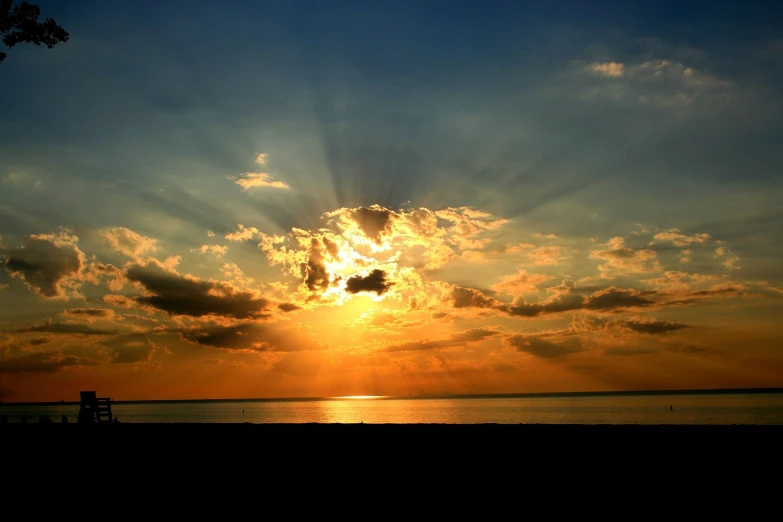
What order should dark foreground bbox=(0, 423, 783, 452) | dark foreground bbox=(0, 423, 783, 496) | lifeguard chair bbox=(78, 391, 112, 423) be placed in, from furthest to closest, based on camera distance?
lifeguard chair bbox=(78, 391, 112, 423), dark foreground bbox=(0, 423, 783, 452), dark foreground bbox=(0, 423, 783, 496)

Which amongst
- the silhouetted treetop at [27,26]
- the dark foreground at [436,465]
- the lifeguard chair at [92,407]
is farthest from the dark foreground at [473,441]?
the silhouetted treetop at [27,26]

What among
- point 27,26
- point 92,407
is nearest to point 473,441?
point 27,26

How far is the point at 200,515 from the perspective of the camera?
38.1ft

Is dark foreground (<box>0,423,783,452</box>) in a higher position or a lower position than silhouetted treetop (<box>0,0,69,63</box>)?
lower

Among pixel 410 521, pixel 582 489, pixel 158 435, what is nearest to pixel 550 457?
pixel 582 489

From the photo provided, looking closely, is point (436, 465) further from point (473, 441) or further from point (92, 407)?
point (92, 407)

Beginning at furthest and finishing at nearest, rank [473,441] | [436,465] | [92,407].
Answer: [92,407], [473,441], [436,465]

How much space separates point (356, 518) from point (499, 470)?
6.75 m

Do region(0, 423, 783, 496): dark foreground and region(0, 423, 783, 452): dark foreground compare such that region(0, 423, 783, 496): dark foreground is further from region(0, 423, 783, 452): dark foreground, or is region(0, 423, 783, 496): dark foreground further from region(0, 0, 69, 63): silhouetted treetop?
region(0, 0, 69, 63): silhouetted treetop

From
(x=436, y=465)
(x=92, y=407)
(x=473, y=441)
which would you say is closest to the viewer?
(x=436, y=465)

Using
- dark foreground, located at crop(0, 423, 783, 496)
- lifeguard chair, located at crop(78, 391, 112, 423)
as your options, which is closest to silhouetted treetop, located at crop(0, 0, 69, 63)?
dark foreground, located at crop(0, 423, 783, 496)

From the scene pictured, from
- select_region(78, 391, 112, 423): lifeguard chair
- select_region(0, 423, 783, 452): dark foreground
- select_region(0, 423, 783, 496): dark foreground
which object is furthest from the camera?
select_region(78, 391, 112, 423): lifeguard chair

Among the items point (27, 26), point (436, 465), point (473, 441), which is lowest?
point (436, 465)

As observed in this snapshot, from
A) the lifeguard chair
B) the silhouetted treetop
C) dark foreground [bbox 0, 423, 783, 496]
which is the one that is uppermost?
the silhouetted treetop
